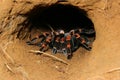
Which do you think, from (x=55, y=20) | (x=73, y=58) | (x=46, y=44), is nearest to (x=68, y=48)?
(x=73, y=58)

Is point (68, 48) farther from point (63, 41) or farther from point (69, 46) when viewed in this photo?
point (63, 41)

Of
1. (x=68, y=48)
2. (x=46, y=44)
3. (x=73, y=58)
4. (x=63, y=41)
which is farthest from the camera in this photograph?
(x=63, y=41)

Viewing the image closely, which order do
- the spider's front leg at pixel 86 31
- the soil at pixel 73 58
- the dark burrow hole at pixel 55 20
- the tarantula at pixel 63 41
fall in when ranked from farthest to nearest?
1. the spider's front leg at pixel 86 31
2. the tarantula at pixel 63 41
3. the dark burrow hole at pixel 55 20
4. the soil at pixel 73 58

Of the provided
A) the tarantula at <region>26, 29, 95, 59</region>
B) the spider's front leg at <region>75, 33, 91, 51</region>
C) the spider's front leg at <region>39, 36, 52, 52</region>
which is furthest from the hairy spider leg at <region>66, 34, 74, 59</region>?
the spider's front leg at <region>39, 36, 52, 52</region>

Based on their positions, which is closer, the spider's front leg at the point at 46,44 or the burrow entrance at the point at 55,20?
the burrow entrance at the point at 55,20

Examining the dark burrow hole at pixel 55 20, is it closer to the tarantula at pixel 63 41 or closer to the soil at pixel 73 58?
the tarantula at pixel 63 41

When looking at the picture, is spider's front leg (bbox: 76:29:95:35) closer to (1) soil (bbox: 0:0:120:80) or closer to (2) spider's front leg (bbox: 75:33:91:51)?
(2) spider's front leg (bbox: 75:33:91:51)

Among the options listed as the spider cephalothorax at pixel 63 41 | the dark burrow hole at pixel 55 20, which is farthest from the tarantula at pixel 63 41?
the dark burrow hole at pixel 55 20
